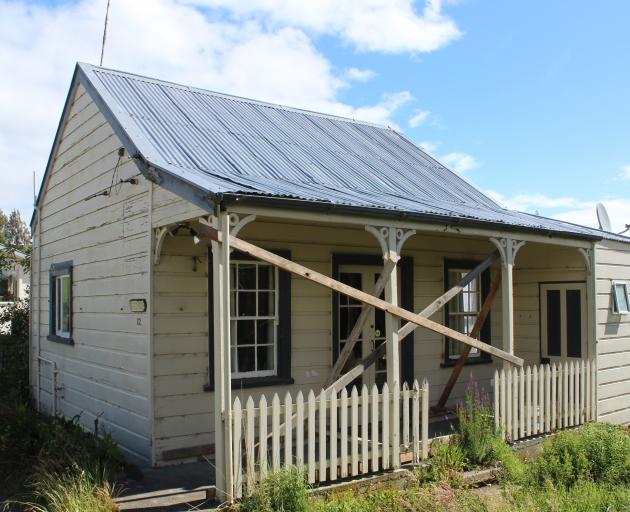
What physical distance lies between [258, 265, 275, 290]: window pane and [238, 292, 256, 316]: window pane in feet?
0.65

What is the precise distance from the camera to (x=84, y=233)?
10.3 m

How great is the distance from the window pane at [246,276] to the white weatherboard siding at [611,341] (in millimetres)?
5665

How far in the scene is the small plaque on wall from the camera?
798cm

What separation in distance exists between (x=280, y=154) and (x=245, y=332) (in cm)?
275

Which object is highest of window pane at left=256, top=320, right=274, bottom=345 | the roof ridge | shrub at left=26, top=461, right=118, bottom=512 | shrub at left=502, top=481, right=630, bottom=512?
the roof ridge

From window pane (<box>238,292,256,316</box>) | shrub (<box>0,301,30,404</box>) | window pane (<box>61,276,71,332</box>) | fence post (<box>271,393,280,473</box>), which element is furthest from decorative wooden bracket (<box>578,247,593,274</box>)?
shrub (<box>0,301,30,404</box>)

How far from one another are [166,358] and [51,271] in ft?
16.2

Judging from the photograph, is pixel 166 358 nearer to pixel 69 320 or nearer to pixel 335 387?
pixel 335 387

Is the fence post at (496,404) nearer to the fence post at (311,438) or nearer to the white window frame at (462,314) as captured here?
the white window frame at (462,314)

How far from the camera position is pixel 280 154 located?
380 inches

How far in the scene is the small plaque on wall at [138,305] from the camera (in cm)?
798

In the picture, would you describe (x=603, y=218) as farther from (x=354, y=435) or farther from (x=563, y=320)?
(x=354, y=435)

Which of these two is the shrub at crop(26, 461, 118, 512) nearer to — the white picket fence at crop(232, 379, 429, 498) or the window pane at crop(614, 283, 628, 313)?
the white picket fence at crop(232, 379, 429, 498)

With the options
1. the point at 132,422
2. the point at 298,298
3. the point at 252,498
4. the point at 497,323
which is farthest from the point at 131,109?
the point at 497,323
